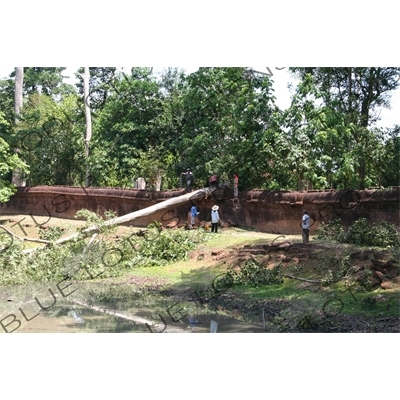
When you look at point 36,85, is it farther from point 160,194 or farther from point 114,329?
point 114,329

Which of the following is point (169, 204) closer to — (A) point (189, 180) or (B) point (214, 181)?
(A) point (189, 180)

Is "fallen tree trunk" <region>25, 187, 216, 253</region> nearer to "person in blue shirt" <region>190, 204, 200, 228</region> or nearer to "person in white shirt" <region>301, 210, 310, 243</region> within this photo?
"person in blue shirt" <region>190, 204, 200, 228</region>

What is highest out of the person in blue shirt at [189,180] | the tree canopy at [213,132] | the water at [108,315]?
the tree canopy at [213,132]

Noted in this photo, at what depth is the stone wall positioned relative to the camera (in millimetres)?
15391

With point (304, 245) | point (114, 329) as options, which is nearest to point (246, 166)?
point (304, 245)

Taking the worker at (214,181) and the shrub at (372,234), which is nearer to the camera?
the shrub at (372,234)

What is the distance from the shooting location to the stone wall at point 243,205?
1539 cm

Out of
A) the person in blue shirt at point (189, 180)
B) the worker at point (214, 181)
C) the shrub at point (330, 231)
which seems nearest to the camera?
the shrub at point (330, 231)

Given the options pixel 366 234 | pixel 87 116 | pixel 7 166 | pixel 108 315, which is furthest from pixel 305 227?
pixel 87 116

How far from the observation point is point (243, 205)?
18.0m

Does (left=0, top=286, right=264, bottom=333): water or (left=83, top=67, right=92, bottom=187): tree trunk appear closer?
(left=0, top=286, right=264, bottom=333): water

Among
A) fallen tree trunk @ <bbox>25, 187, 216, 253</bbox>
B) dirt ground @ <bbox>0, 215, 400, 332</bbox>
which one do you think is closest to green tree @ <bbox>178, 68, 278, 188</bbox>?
fallen tree trunk @ <bbox>25, 187, 216, 253</bbox>

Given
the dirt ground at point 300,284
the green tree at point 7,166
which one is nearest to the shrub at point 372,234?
the dirt ground at point 300,284

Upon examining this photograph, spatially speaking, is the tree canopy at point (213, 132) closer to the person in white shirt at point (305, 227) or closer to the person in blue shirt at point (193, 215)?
the person in blue shirt at point (193, 215)
